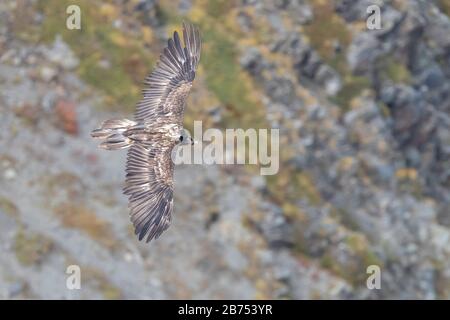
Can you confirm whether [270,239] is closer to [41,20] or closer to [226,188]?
[226,188]

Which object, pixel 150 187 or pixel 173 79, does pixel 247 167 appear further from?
pixel 150 187

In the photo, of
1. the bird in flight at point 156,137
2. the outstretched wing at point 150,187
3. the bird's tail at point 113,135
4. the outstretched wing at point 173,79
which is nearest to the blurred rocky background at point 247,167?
the outstretched wing at point 173,79

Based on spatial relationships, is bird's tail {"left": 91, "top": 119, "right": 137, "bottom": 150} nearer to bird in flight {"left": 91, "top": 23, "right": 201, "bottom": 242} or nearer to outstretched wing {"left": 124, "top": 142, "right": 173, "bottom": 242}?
bird in flight {"left": 91, "top": 23, "right": 201, "bottom": 242}

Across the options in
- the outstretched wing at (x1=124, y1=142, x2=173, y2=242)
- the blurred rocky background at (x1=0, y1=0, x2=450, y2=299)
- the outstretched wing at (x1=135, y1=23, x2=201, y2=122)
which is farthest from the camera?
the blurred rocky background at (x1=0, y1=0, x2=450, y2=299)

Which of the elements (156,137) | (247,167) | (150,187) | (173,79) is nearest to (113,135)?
(156,137)

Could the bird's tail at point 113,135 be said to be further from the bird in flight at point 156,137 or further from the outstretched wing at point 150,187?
the outstretched wing at point 150,187

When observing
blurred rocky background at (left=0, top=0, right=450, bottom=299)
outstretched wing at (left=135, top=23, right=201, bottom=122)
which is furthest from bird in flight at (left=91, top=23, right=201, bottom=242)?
blurred rocky background at (left=0, top=0, right=450, bottom=299)
